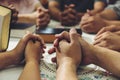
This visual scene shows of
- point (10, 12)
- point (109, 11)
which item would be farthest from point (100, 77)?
point (109, 11)

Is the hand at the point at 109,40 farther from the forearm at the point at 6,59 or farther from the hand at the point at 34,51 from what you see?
the forearm at the point at 6,59

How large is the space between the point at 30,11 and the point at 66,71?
1051 millimetres

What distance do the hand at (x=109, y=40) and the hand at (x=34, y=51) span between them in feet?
0.83

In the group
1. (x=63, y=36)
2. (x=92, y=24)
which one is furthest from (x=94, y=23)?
(x=63, y=36)

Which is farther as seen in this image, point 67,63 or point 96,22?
point 96,22

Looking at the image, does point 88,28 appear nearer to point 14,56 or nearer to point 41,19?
point 41,19

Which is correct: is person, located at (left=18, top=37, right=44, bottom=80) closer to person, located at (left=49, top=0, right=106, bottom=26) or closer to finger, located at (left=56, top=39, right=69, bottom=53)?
finger, located at (left=56, top=39, right=69, bottom=53)

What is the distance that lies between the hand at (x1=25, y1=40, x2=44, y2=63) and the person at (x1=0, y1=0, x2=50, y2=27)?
1.40 feet

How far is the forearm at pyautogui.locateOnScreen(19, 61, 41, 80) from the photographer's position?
0.74 metres

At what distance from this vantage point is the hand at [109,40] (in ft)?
3.22

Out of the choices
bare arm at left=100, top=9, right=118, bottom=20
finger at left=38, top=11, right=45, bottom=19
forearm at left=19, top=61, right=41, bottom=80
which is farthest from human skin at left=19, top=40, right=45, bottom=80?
bare arm at left=100, top=9, right=118, bottom=20

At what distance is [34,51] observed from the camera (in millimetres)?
914

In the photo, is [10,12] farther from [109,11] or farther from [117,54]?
[109,11]

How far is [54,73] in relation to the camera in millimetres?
816
